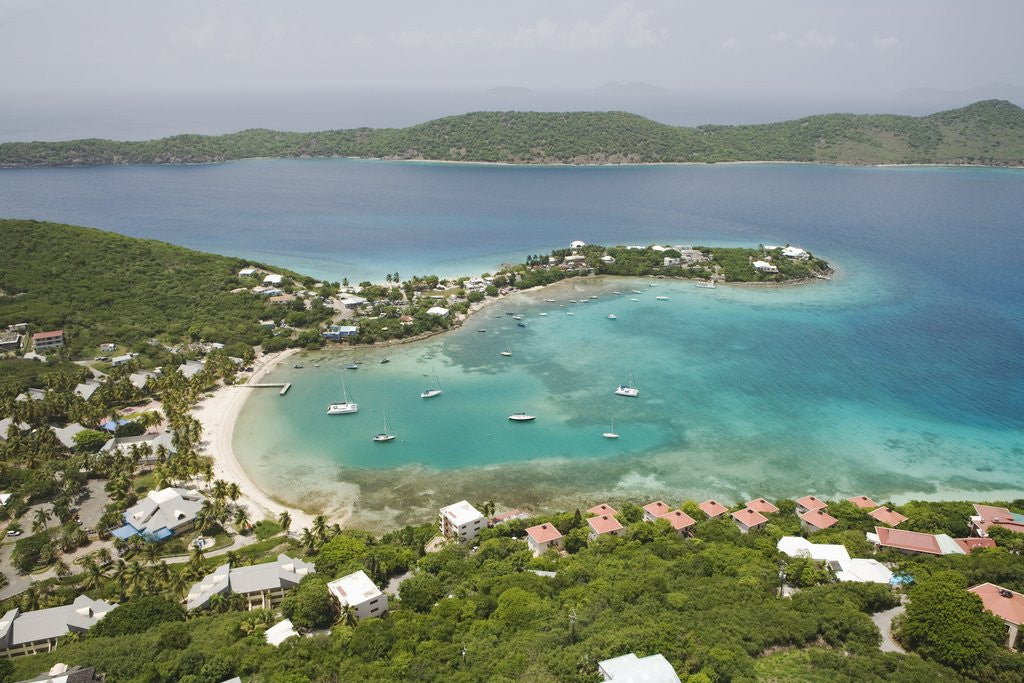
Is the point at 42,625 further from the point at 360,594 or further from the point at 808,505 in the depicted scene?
the point at 808,505

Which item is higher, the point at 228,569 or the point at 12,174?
the point at 12,174

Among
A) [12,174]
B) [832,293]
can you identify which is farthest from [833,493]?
[12,174]

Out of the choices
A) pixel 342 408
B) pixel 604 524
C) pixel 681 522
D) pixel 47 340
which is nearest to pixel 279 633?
pixel 604 524

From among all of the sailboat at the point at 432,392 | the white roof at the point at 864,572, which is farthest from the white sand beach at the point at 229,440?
the white roof at the point at 864,572

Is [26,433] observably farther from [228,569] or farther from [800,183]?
[800,183]

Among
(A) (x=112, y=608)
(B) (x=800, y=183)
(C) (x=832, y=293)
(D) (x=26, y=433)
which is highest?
(B) (x=800, y=183)

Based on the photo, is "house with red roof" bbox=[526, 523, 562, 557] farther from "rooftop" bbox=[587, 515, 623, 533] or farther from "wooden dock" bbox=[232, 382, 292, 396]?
"wooden dock" bbox=[232, 382, 292, 396]

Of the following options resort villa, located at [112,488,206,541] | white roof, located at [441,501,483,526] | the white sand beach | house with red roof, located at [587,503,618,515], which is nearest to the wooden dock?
the white sand beach
